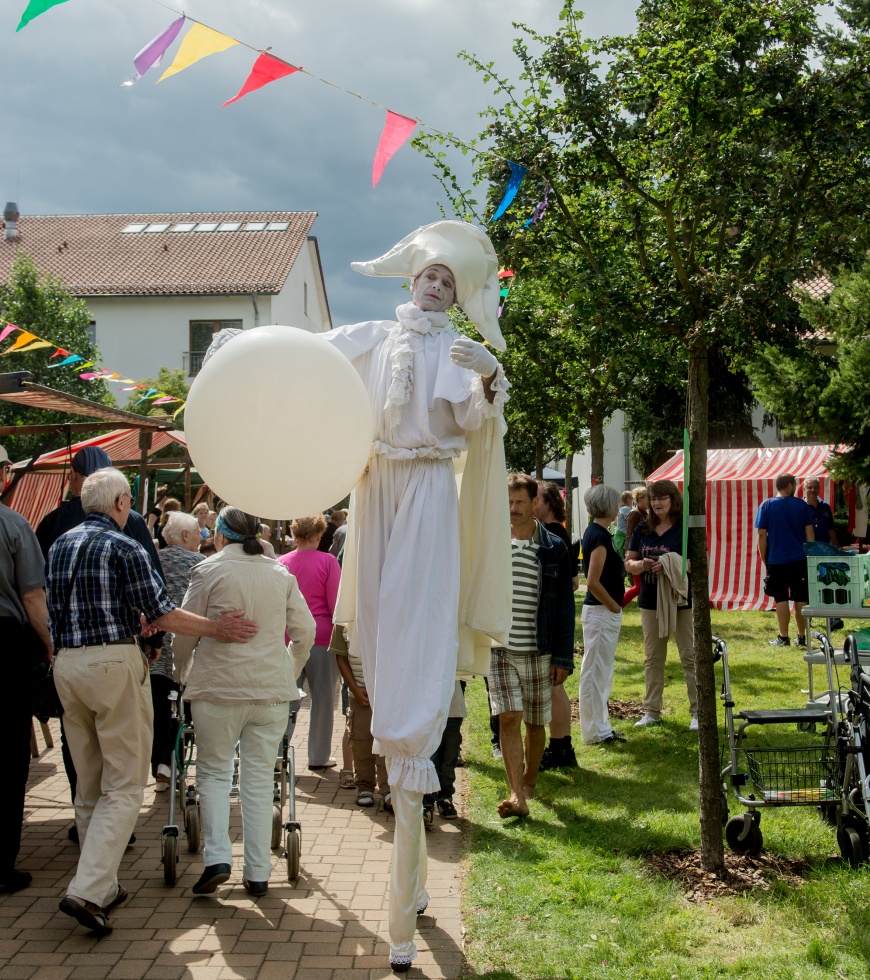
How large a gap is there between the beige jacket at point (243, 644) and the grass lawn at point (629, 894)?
4.58 ft

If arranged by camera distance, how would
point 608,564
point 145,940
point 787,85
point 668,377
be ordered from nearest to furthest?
point 145,940 < point 787,85 < point 608,564 < point 668,377

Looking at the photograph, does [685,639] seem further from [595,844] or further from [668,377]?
[668,377]

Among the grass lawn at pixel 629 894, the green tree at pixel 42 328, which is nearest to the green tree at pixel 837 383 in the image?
the grass lawn at pixel 629 894

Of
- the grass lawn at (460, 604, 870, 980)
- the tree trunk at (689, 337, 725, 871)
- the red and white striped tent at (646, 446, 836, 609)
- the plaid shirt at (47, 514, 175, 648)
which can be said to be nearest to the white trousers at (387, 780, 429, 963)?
the grass lawn at (460, 604, 870, 980)

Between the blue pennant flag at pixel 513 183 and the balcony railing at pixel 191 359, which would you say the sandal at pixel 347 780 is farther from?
the balcony railing at pixel 191 359

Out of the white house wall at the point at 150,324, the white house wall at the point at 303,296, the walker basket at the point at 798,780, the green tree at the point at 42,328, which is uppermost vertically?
the white house wall at the point at 303,296

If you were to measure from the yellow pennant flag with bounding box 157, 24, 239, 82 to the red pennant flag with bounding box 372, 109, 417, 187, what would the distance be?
916mm

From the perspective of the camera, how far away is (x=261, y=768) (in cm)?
491

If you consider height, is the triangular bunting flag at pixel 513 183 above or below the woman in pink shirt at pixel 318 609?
above

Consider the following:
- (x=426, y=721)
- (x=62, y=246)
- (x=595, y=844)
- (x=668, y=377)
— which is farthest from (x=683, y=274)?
(x=62, y=246)

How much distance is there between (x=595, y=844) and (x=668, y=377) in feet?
24.4

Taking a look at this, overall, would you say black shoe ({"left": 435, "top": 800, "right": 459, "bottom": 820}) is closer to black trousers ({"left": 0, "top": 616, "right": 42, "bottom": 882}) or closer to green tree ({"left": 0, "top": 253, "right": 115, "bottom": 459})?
black trousers ({"left": 0, "top": 616, "right": 42, "bottom": 882})

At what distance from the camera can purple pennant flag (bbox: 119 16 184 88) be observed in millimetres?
5324

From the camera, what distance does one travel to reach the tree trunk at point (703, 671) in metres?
4.69
